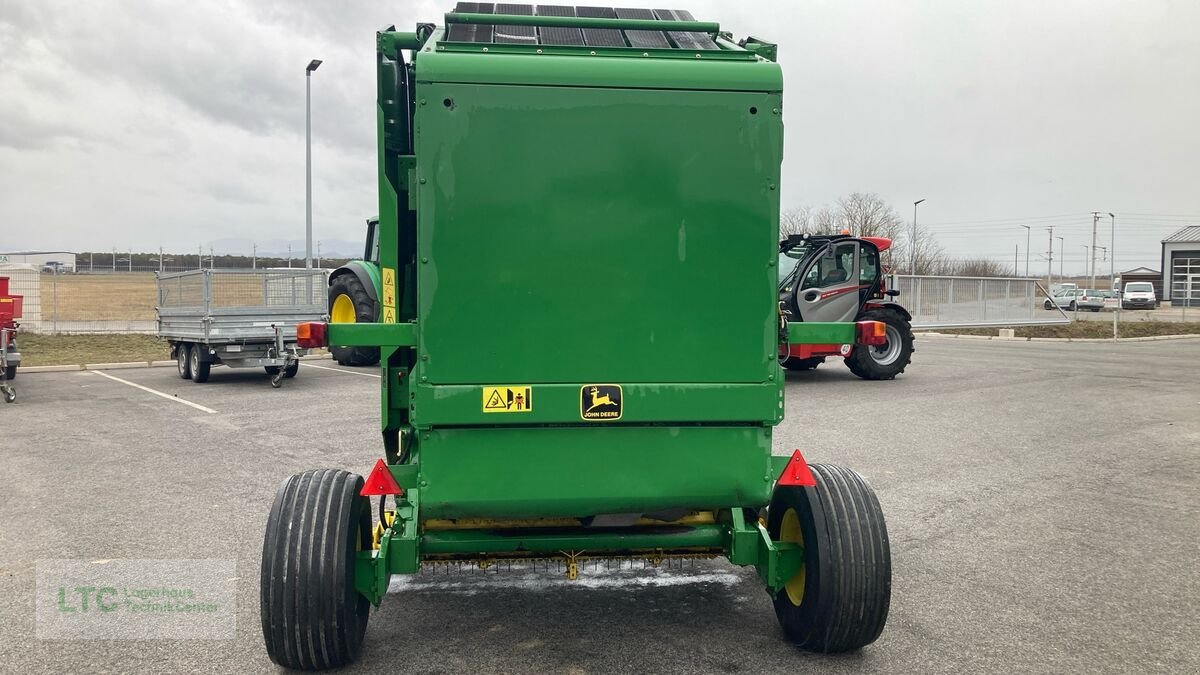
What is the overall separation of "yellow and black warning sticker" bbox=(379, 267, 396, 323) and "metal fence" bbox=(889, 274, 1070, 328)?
1047 inches

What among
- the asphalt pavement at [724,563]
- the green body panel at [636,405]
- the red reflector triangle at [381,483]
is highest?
the green body panel at [636,405]

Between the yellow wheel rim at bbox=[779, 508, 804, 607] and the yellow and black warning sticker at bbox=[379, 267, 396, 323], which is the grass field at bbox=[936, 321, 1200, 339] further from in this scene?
the yellow and black warning sticker at bbox=[379, 267, 396, 323]

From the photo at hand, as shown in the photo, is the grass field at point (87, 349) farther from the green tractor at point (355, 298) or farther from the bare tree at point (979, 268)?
the bare tree at point (979, 268)

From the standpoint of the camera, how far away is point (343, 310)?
14.6m

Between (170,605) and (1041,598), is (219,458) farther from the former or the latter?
(1041,598)

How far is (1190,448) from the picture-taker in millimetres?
9094

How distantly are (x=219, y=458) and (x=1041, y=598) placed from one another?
712 centimetres

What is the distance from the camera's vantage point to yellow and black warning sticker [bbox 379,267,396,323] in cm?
415

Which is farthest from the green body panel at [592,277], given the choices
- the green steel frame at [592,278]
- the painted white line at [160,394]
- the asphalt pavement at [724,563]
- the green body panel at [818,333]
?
the painted white line at [160,394]

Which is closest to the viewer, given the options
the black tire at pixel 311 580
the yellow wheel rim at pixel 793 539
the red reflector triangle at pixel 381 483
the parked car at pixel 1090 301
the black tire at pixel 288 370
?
the black tire at pixel 311 580

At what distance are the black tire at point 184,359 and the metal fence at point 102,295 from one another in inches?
62.4

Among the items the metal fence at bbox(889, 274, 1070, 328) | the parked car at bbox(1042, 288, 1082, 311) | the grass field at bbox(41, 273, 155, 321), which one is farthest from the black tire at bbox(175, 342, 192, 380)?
the parked car at bbox(1042, 288, 1082, 311)

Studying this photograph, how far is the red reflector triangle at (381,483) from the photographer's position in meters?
3.62

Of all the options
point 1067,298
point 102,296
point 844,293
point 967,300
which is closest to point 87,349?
point 102,296
